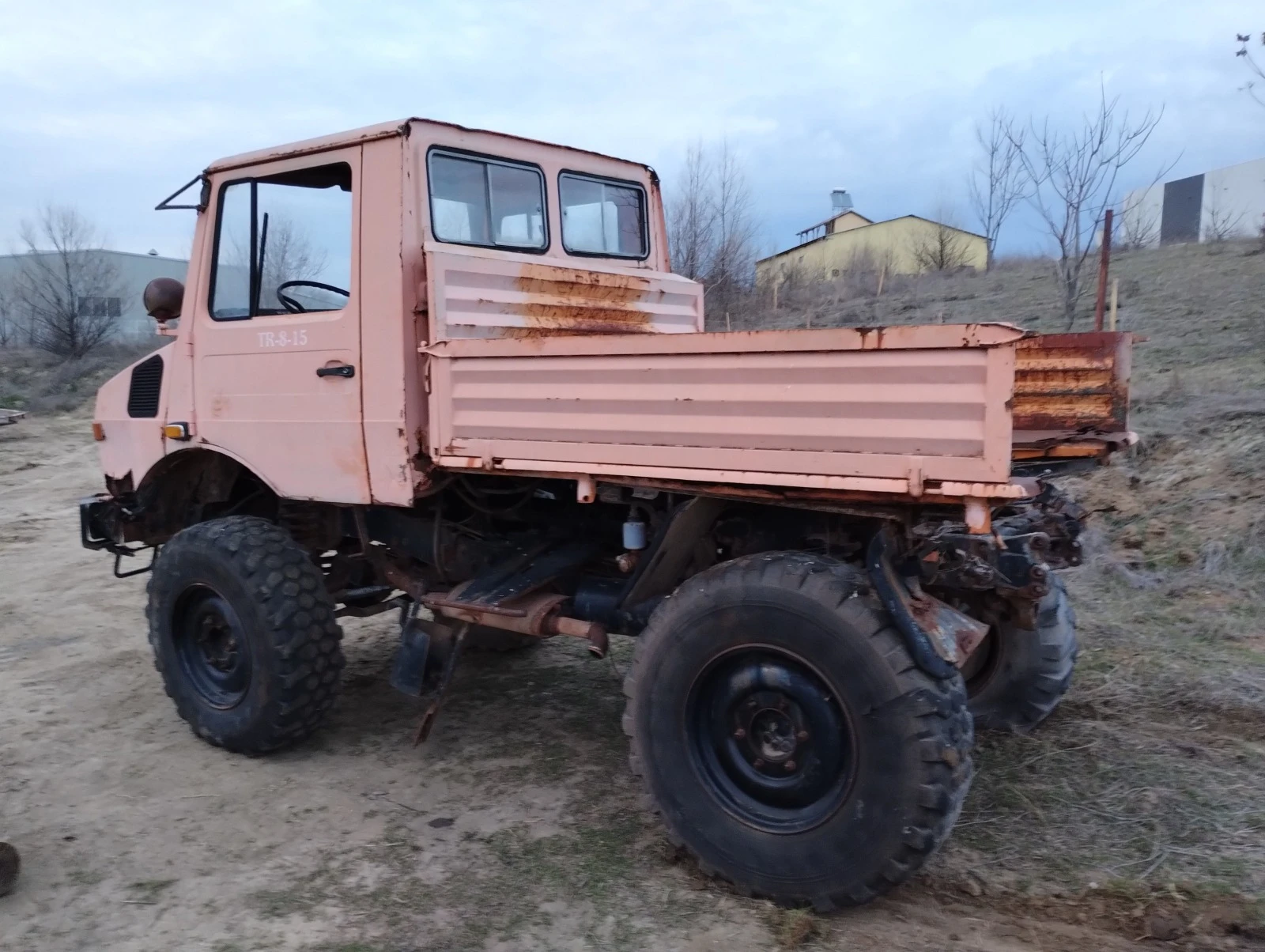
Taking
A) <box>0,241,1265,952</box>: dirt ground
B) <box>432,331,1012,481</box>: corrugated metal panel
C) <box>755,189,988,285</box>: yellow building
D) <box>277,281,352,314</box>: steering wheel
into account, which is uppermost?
<box>755,189,988,285</box>: yellow building

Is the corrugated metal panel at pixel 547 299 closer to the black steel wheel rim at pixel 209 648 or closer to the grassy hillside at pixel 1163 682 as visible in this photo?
the black steel wheel rim at pixel 209 648

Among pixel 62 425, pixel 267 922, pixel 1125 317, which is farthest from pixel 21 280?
pixel 267 922

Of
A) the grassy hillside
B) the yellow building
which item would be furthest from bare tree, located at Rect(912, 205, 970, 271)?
the grassy hillside

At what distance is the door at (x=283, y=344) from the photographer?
14.6 ft

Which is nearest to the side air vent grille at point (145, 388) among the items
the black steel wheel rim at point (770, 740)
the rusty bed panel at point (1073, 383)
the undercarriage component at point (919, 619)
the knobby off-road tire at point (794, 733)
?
the knobby off-road tire at point (794, 733)

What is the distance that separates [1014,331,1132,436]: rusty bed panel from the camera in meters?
4.23

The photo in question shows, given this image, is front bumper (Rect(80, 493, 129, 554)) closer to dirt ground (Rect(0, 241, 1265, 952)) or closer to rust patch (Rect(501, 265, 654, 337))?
dirt ground (Rect(0, 241, 1265, 952))

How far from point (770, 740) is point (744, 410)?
111 centimetres

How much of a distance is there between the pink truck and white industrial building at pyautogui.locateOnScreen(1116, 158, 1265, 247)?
2330 cm

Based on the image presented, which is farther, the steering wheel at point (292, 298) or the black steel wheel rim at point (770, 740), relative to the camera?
the steering wheel at point (292, 298)

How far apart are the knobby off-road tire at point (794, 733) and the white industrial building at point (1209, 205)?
80.1 feet

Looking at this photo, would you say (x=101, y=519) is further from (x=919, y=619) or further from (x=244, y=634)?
(x=919, y=619)

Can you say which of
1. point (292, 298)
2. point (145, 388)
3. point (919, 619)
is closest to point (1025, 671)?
point (919, 619)

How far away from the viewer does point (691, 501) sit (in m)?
3.74
